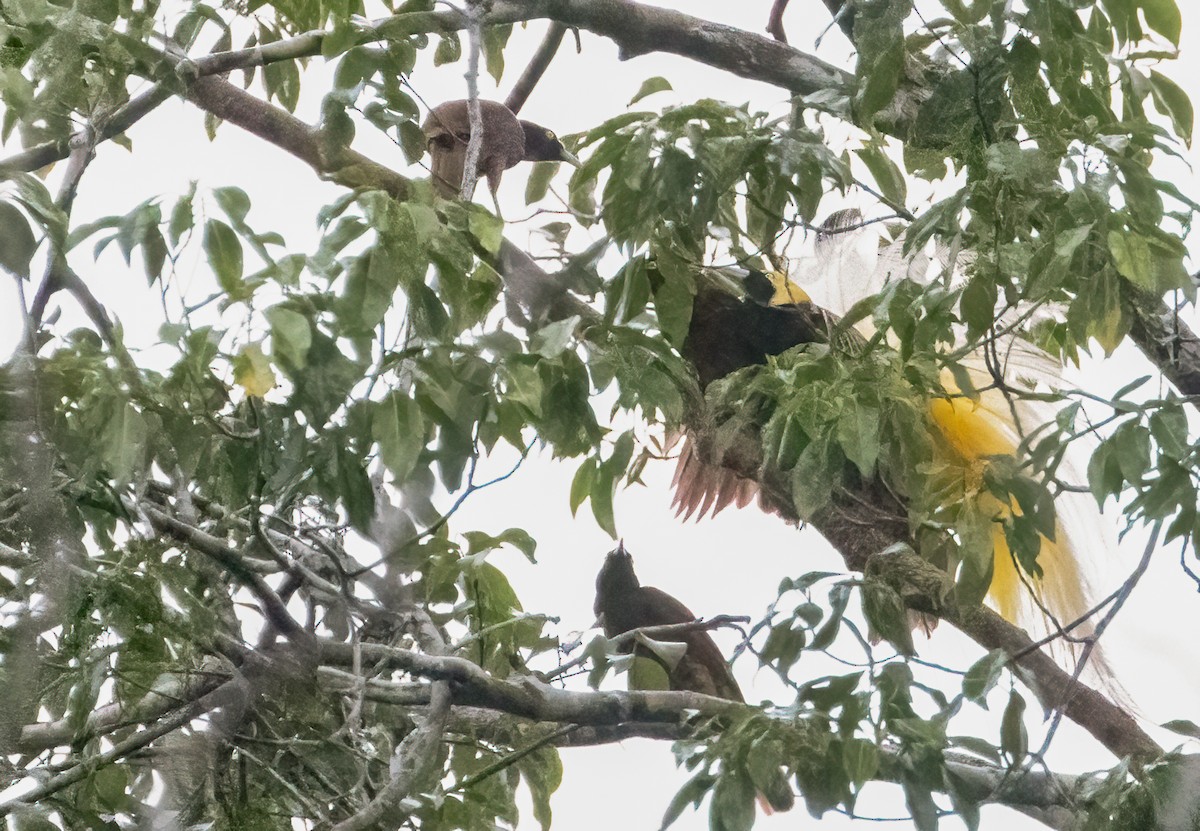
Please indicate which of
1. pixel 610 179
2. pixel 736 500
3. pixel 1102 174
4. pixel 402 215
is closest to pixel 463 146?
pixel 610 179

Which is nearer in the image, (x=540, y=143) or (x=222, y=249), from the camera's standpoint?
(x=222, y=249)

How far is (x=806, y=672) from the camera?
1.26 m

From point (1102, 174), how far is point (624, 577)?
76 centimetres

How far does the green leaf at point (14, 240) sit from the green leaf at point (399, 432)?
9.3 inches

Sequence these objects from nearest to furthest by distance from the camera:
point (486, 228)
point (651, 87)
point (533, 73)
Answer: point (486, 228) < point (651, 87) < point (533, 73)

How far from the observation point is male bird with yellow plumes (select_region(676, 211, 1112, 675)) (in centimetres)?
129

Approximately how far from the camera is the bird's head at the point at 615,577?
1.36 m

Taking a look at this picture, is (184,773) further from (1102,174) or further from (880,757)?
(1102,174)

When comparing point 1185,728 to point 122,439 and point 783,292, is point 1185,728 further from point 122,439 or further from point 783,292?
point 122,439

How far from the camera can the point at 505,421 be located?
794 mm

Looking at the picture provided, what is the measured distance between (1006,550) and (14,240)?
1113 millimetres

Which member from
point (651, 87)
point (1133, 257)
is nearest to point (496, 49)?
point (651, 87)

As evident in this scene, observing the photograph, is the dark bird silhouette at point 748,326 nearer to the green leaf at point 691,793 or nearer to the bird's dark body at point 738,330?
the bird's dark body at point 738,330

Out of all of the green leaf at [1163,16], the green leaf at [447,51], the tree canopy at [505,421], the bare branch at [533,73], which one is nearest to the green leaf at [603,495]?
the tree canopy at [505,421]
